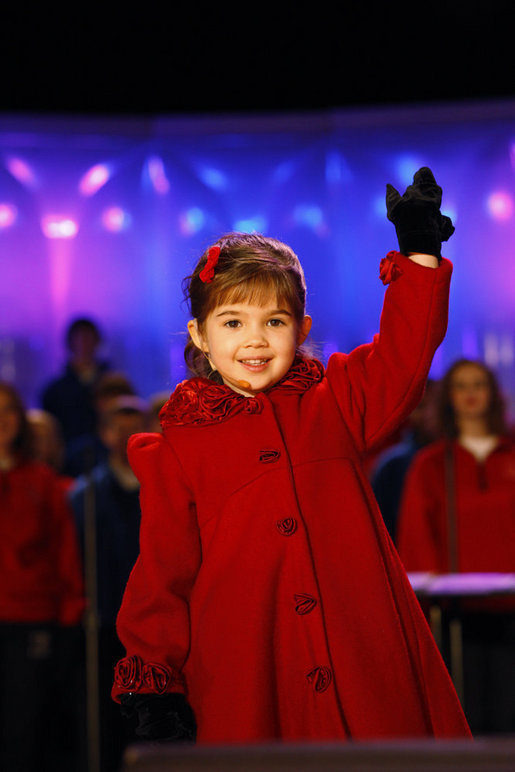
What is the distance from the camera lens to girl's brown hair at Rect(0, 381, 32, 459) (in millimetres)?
4125

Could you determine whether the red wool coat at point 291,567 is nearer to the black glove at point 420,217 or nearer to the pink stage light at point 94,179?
the black glove at point 420,217

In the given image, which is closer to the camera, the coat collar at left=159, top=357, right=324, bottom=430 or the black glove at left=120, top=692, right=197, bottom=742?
the black glove at left=120, top=692, right=197, bottom=742

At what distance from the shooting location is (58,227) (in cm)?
614

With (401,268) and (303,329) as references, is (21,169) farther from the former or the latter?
(401,268)

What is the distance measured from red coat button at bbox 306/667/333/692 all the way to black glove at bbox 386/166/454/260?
69cm

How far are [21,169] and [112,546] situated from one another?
10.0 feet

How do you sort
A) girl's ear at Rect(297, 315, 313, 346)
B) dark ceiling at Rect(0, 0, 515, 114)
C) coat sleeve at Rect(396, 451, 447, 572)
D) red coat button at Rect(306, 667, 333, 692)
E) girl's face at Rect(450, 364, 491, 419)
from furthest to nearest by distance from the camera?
dark ceiling at Rect(0, 0, 515, 114) < girl's face at Rect(450, 364, 491, 419) < coat sleeve at Rect(396, 451, 447, 572) < girl's ear at Rect(297, 315, 313, 346) < red coat button at Rect(306, 667, 333, 692)

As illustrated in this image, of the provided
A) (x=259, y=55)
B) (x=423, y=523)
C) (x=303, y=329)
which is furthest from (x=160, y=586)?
(x=259, y=55)

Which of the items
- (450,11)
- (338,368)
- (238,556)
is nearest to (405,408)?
(338,368)

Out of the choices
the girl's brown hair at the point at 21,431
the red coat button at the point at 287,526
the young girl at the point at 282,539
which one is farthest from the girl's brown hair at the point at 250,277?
the girl's brown hair at the point at 21,431

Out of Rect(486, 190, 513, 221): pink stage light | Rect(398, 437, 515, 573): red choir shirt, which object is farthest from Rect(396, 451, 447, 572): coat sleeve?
Rect(486, 190, 513, 221): pink stage light

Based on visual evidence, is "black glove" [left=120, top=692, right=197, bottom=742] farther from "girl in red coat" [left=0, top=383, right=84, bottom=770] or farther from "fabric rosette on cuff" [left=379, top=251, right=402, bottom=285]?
"girl in red coat" [left=0, top=383, right=84, bottom=770]

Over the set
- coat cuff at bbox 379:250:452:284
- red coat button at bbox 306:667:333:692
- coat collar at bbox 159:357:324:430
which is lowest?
red coat button at bbox 306:667:333:692

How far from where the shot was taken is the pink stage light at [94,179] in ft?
20.2
